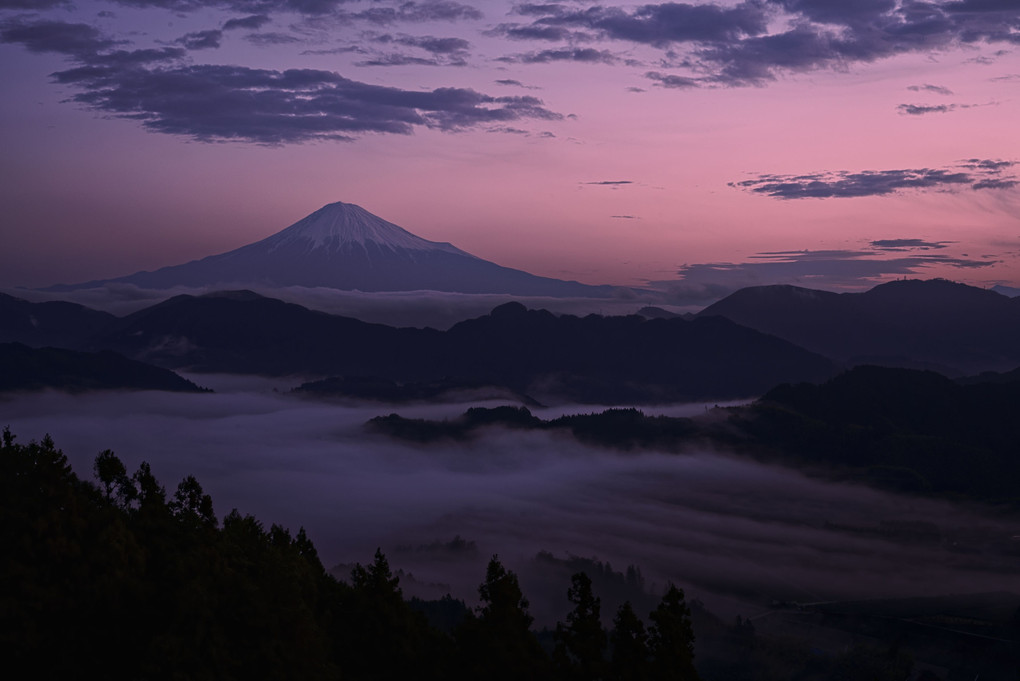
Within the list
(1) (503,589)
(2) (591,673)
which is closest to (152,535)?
(1) (503,589)

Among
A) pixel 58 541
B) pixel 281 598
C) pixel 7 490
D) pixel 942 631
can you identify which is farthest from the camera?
pixel 942 631

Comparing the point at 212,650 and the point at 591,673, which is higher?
the point at 212,650

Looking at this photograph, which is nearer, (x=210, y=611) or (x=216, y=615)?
(x=210, y=611)

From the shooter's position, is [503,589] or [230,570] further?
[503,589]

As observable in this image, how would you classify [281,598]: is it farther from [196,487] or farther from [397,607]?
[196,487]

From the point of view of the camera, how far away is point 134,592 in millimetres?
42781

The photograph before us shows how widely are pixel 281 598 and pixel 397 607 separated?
1012cm

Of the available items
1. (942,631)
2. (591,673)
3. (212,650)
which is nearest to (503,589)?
(591,673)

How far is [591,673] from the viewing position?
41.3 metres

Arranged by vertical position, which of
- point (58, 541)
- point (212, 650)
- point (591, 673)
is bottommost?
point (591, 673)

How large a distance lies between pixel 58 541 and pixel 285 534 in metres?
18.5

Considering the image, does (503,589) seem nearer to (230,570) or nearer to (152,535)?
(230,570)

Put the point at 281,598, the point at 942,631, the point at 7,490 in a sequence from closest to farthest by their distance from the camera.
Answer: the point at 281,598 → the point at 7,490 → the point at 942,631

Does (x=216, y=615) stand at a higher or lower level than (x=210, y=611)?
lower
